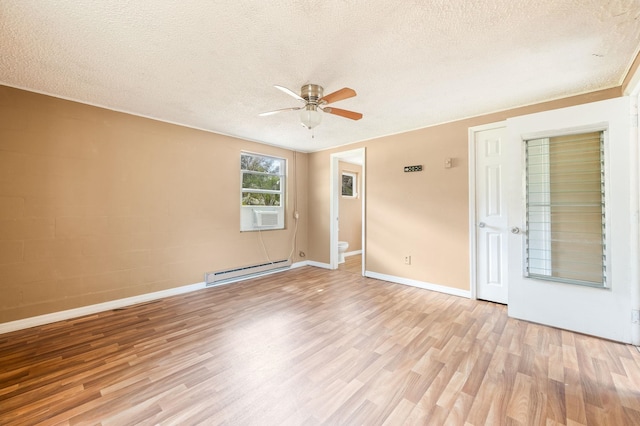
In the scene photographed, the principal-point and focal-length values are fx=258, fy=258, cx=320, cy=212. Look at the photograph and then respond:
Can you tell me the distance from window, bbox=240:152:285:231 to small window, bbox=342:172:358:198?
6.08 feet

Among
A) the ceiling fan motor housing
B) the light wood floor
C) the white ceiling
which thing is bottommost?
the light wood floor

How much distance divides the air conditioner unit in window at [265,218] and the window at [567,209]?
3601 millimetres

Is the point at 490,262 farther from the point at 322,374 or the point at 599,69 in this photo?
the point at 322,374

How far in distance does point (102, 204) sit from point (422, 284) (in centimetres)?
426

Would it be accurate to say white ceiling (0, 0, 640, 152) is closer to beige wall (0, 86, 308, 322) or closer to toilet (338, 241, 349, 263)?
beige wall (0, 86, 308, 322)

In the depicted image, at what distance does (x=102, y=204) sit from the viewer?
2992 mm

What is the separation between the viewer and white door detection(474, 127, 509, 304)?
3.15m

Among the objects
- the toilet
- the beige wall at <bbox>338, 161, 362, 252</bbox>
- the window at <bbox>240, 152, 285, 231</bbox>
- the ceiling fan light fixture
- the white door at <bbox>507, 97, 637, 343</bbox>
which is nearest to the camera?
the white door at <bbox>507, 97, 637, 343</bbox>

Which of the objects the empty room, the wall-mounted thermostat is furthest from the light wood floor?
the wall-mounted thermostat

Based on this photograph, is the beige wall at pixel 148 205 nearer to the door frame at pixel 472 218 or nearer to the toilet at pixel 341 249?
the door frame at pixel 472 218

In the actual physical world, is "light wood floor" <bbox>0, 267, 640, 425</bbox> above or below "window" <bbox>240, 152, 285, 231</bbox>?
below

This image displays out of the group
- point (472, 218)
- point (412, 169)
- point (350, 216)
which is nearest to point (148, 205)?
point (412, 169)

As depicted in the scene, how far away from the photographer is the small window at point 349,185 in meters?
6.32

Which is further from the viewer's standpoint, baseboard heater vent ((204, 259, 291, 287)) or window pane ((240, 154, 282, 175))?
window pane ((240, 154, 282, 175))
